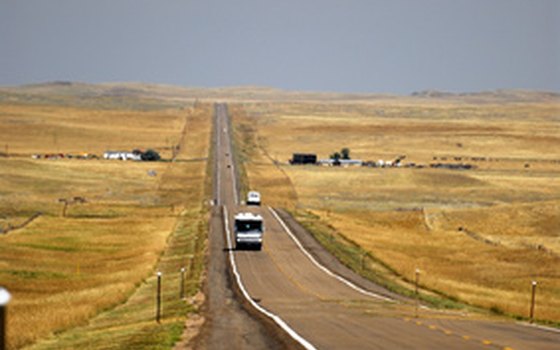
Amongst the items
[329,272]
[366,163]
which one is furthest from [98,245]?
[366,163]

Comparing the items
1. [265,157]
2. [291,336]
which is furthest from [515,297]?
[265,157]

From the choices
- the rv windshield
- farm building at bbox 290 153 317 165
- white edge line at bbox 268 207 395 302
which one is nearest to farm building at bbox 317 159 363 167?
farm building at bbox 290 153 317 165

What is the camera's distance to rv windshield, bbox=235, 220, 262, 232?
205ft

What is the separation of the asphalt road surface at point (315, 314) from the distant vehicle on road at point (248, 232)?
0.81 m

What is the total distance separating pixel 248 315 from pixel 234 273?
19.0 m

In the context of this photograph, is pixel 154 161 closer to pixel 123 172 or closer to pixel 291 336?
pixel 123 172

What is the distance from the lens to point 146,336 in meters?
27.7

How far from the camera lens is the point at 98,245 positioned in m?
70.8

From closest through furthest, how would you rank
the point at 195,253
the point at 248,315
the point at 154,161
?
the point at 248,315 → the point at 195,253 → the point at 154,161

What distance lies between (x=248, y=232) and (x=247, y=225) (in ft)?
1.56

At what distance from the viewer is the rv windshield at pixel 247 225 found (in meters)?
62.5

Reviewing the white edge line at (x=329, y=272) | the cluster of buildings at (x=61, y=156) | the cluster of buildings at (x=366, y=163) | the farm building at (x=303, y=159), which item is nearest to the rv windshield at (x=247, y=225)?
the white edge line at (x=329, y=272)

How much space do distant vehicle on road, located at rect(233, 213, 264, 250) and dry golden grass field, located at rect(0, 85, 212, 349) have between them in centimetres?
285

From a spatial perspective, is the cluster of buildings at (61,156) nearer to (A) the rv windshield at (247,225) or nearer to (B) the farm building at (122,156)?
(B) the farm building at (122,156)
